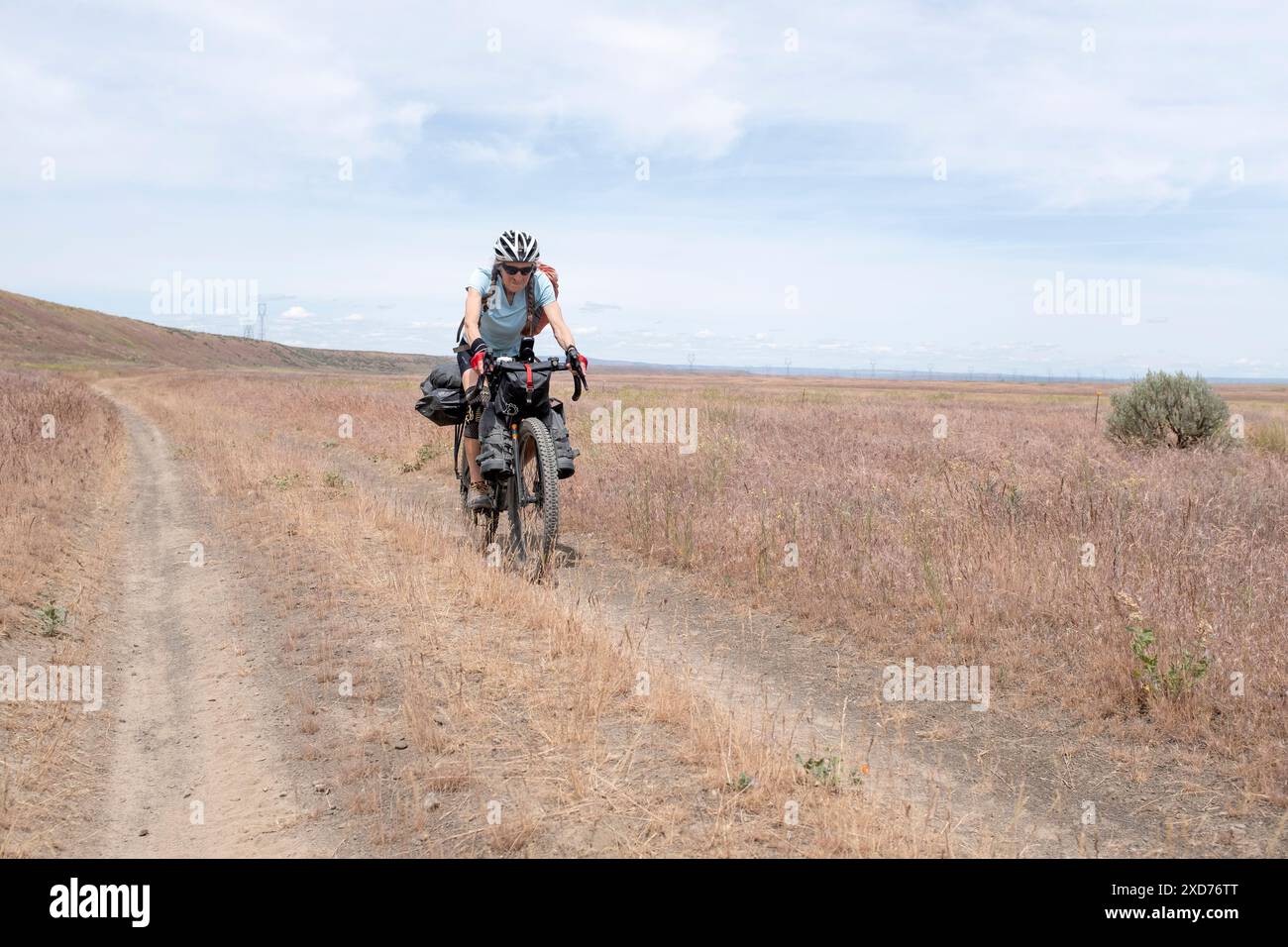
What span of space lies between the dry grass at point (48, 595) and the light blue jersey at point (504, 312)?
3.88m

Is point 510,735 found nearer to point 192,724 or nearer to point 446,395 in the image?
point 192,724

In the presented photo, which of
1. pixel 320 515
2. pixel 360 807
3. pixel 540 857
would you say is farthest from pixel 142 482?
pixel 540 857

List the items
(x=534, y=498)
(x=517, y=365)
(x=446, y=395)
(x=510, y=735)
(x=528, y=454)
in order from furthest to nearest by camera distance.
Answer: (x=446, y=395), (x=528, y=454), (x=534, y=498), (x=517, y=365), (x=510, y=735)

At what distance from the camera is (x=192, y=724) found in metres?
4.69

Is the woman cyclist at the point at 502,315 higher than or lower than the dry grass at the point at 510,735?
higher

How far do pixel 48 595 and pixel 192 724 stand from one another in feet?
9.55

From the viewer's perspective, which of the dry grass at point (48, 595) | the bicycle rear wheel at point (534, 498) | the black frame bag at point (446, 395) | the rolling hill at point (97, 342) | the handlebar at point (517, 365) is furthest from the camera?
the rolling hill at point (97, 342)

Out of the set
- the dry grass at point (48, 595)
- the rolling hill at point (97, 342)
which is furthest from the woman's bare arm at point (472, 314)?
the rolling hill at point (97, 342)

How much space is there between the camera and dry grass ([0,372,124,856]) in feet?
12.0

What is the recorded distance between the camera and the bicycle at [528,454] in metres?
6.98

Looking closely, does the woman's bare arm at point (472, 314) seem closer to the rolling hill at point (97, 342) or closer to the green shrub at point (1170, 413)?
the green shrub at point (1170, 413)

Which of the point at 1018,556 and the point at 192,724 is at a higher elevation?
the point at 1018,556

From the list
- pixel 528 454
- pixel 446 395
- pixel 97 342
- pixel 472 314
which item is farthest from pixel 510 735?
pixel 97 342
